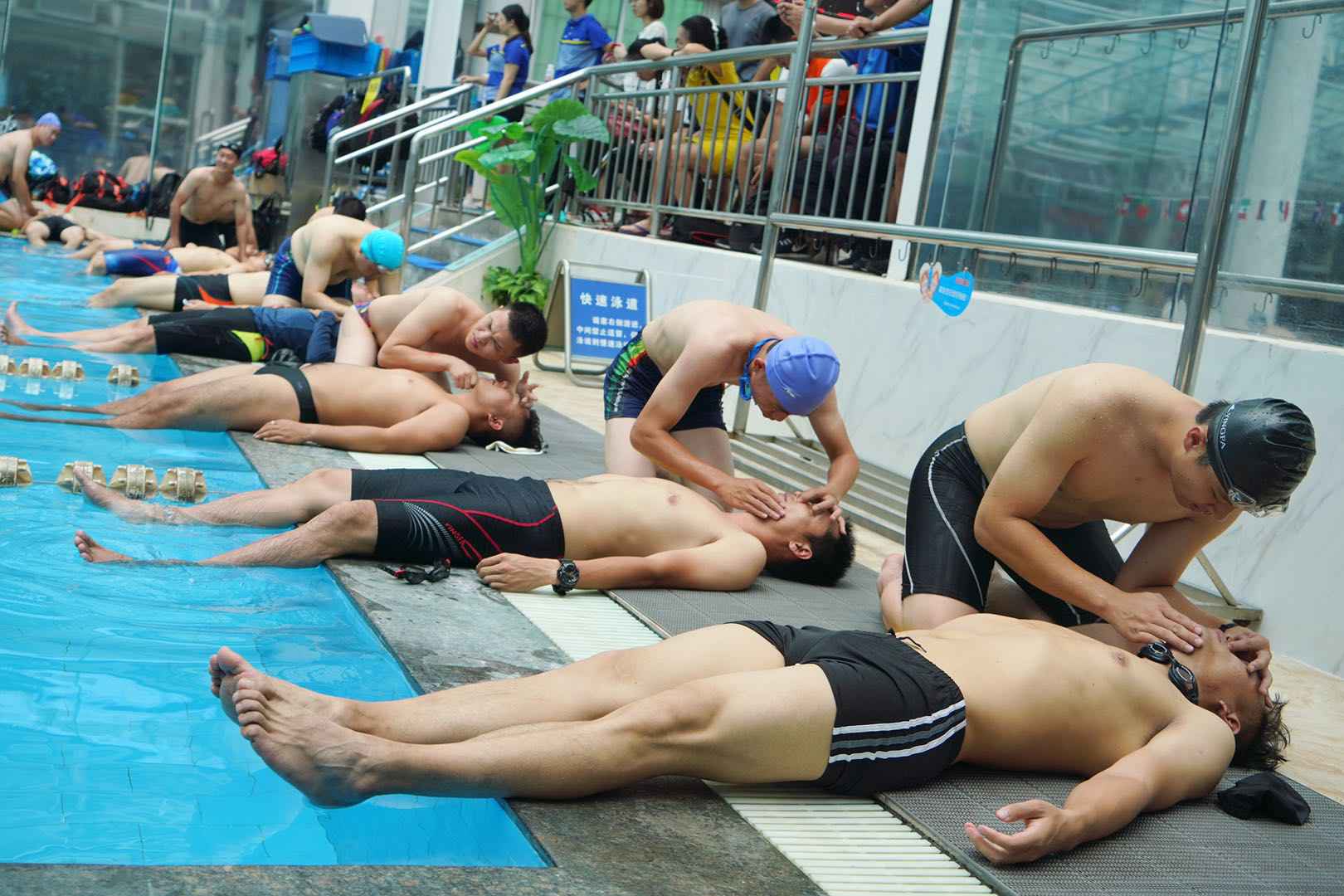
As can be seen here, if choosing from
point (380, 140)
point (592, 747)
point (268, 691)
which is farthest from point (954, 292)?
point (380, 140)

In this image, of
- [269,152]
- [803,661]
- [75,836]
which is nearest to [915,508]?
[803,661]

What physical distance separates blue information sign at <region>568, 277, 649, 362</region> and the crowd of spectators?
0.71 meters

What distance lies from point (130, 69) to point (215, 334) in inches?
581

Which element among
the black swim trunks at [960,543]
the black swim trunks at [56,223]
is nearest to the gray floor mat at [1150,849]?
the black swim trunks at [960,543]

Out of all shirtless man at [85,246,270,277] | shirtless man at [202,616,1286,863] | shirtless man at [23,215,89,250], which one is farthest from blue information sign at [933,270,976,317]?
shirtless man at [23,215,89,250]

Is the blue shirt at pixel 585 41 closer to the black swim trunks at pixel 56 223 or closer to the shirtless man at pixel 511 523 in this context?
the black swim trunks at pixel 56 223

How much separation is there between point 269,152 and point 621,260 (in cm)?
844

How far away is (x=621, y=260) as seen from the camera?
11.5 m

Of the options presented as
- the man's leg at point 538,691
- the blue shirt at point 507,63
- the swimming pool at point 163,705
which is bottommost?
the swimming pool at point 163,705

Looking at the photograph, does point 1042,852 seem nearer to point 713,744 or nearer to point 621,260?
point 713,744

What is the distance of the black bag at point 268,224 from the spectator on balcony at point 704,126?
708 cm

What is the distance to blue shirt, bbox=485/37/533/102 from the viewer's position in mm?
13242

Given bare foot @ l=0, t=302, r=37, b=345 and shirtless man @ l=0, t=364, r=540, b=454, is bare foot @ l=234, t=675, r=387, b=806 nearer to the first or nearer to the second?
shirtless man @ l=0, t=364, r=540, b=454

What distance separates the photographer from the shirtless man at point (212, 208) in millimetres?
13484
